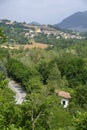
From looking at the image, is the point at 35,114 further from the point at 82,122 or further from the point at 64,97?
the point at 64,97

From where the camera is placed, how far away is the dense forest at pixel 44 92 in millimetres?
21969

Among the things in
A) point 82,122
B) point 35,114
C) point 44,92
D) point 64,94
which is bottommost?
point 64,94

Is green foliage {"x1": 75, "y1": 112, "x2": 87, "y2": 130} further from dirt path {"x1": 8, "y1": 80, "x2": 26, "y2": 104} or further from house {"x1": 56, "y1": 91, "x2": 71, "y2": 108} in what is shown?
dirt path {"x1": 8, "y1": 80, "x2": 26, "y2": 104}

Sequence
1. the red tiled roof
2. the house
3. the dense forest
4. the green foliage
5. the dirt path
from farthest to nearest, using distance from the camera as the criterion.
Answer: the dirt path < the red tiled roof < the house < the dense forest < the green foliage

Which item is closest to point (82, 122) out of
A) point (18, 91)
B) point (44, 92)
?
point (44, 92)

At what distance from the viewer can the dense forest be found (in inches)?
865

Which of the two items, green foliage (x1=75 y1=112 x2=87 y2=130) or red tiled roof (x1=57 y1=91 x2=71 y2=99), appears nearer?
green foliage (x1=75 y1=112 x2=87 y2=130)

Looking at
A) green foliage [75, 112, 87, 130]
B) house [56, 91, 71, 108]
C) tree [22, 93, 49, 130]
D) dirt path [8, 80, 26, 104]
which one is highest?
green foliage [75, 112, 87, 130]

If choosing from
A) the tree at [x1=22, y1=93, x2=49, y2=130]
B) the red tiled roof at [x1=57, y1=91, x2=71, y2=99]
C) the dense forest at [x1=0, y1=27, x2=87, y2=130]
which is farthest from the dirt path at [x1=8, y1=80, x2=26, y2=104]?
the tree at [x1=22, y1=93, x2=49, y2=130]

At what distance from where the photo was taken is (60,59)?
76.4 metres

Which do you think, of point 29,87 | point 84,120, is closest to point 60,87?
point 29,87

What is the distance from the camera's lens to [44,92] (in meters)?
49.2

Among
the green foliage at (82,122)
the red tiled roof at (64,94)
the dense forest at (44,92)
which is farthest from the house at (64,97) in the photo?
the green foliage at (82,122)

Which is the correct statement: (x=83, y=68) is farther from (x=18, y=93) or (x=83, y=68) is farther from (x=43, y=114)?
(x=43, y=114)
